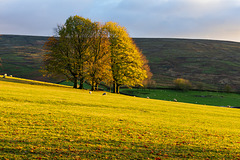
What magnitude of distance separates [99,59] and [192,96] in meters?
53.0

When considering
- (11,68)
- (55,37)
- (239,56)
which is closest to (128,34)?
(55,37)

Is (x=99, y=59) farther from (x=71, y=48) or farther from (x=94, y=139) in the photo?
(x=94, y=139)

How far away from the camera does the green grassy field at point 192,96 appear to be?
79250 mm

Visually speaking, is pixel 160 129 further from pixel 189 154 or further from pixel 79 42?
pixel 79 42

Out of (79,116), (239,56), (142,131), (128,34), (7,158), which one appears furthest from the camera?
(239,56)

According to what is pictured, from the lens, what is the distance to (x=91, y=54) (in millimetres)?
54688

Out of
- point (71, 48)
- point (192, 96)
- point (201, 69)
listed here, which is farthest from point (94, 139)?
point (201, 69)

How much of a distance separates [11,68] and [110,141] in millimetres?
154533

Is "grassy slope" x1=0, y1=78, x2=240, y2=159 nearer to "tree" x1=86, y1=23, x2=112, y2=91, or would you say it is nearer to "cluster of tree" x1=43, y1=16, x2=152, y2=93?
"tree" x1=86, y1=23, x2=112, y2=91

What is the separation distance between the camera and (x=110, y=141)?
1111 cm

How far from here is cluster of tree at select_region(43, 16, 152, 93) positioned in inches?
2073

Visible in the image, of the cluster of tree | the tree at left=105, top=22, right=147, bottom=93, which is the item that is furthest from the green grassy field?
the cluster of tree

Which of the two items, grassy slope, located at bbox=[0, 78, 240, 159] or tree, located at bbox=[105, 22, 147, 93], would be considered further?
tree, located at bbox=[105, 22, 147, 93]

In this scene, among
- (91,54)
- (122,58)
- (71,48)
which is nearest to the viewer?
(71,48)
